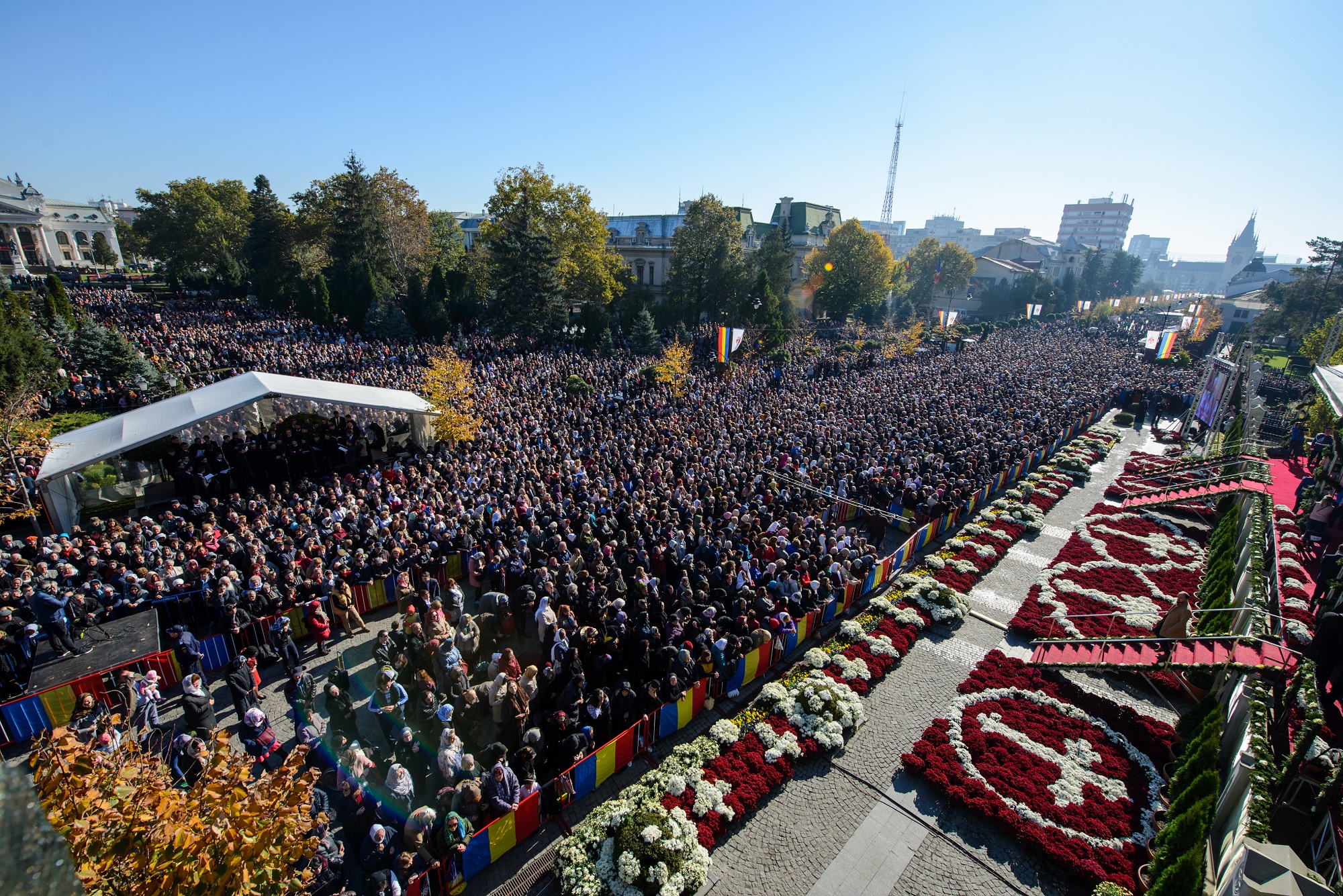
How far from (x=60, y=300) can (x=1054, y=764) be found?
1757 inches

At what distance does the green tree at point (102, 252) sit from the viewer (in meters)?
77.8

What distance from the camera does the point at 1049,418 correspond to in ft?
85.9

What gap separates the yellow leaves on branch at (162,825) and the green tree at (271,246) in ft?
176

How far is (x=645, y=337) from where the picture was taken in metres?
36.8

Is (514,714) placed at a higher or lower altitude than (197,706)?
lower

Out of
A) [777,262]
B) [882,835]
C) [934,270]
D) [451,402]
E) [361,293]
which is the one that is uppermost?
[777,262]

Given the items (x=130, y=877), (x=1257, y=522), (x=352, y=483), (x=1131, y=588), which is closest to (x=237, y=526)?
(x=352, y=483)

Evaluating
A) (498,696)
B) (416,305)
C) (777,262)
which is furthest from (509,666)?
(777,262)

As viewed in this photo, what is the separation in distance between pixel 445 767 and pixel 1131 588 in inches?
609

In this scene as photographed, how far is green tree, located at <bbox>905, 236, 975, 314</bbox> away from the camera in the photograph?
75.7 m

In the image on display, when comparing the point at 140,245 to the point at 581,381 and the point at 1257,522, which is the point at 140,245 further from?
the point at 1257,522

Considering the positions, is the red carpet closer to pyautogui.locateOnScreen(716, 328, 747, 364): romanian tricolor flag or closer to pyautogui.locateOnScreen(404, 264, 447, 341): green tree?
pyautogui.locateOnScreen(716, 328, 747, 364): romanian tricolor flag

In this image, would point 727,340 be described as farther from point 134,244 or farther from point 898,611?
point 134,244

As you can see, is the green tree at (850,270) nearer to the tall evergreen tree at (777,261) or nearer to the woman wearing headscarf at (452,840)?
the tall evergreen tree at (777,261)
